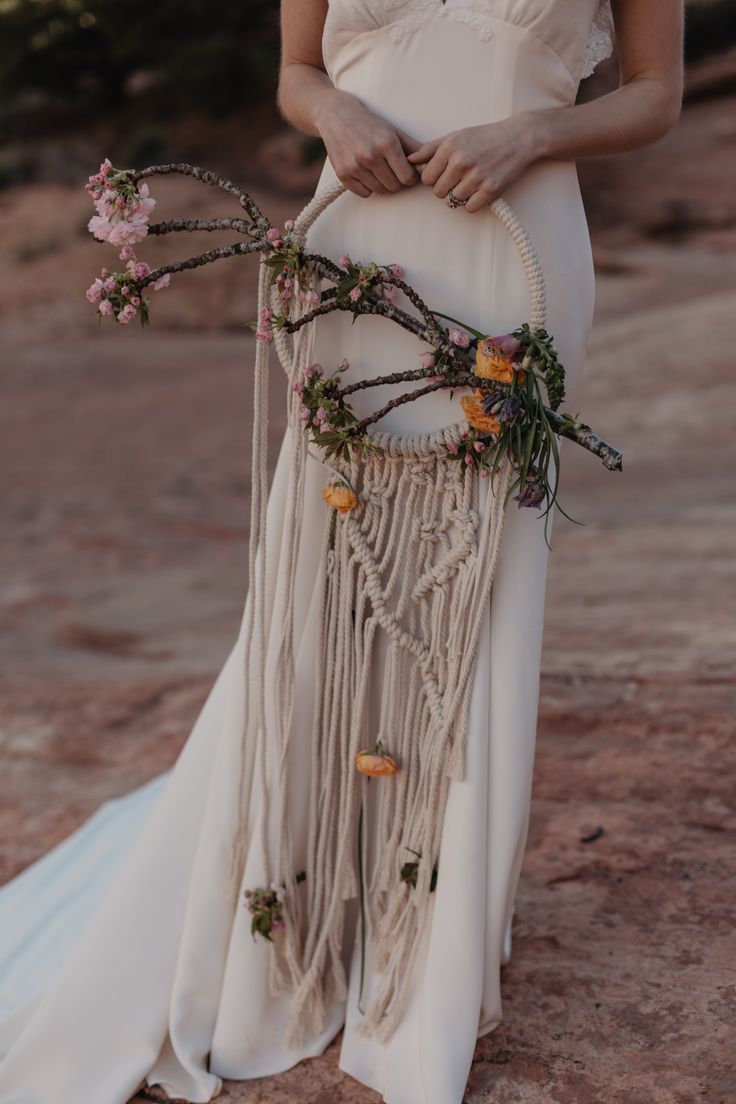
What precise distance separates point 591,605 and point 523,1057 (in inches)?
107

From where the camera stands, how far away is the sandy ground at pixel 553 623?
176 cm

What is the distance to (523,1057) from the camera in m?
1.66

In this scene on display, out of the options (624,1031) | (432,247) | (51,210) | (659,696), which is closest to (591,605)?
(659,696)

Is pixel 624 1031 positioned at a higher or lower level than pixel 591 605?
lower

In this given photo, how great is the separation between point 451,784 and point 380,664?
21 centimetres

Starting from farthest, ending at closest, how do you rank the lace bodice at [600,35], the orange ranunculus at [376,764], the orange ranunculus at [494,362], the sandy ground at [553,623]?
1. the sandy ground at [553,623]
2. the orange ranunculus at [376,764]
3. the lace bodice at [600,35]
4. the orange ranunculus at [494,362]

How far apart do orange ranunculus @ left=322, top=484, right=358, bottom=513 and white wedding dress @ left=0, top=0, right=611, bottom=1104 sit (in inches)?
3.4

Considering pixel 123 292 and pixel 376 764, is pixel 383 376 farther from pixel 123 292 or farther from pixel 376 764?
pixel 376 764

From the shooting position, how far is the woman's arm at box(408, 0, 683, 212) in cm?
138

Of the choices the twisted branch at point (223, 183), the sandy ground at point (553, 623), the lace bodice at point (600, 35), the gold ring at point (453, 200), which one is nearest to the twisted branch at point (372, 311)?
the twisted branch at point (223, 183)

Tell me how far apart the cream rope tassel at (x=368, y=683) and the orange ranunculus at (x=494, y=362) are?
0.13 metres

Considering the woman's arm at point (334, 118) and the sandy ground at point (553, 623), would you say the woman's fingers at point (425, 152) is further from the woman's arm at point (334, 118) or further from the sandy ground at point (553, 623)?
the sandy ground at point (553, 623)

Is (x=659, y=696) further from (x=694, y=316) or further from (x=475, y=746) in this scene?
(x=694, y=316)

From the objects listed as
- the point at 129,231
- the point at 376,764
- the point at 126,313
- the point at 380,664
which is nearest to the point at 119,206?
the point at 129,231
